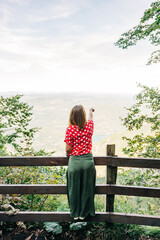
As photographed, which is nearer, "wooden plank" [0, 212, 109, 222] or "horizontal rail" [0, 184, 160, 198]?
"horizontal rail" [0, 184, 160, 198]

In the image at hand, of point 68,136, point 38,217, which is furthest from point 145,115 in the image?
point 38,217

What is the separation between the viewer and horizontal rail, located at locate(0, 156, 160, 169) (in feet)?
9.68

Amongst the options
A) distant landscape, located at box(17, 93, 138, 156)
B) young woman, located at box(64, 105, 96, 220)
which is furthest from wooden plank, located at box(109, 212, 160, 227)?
distant landscape, located at box(17, 93, 138, 156)

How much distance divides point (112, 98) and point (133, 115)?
134 m

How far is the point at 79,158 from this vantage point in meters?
2.86

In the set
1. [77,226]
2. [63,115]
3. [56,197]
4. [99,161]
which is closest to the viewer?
[99,161]

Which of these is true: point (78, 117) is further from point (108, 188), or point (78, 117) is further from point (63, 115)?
point (63, 115)

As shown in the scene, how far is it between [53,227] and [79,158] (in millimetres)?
1452

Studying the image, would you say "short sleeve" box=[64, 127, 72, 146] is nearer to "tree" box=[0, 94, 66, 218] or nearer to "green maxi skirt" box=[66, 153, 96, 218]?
"green maxi skirt" box=[66, 153, 96, 218]

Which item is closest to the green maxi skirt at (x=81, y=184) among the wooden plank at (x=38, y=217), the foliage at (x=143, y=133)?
the wooden plank at (x=38, y=217)

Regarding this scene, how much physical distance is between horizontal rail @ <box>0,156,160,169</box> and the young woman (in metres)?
0.23

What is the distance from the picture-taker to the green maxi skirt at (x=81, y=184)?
9.34ft

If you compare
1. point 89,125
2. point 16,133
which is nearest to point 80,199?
point 89,125

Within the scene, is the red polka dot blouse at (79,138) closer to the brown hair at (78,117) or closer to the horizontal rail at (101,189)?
the brown hair at (78,117)
